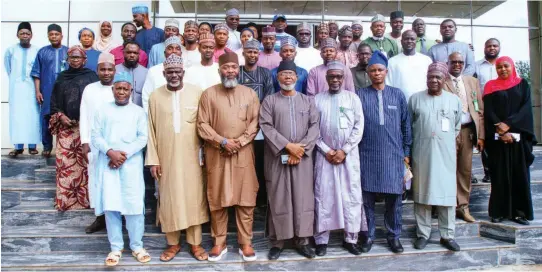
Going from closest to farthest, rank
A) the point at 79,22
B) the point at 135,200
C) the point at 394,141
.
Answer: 1. the point at 135,200
2. the point at 394,141
3. the point at 79,22

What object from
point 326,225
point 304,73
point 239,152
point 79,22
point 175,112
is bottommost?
point 326,225

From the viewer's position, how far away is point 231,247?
4352mm

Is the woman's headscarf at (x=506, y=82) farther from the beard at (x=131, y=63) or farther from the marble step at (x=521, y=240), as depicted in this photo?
the beard at (x=131, y=63)

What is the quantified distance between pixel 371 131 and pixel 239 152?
1.35 meters

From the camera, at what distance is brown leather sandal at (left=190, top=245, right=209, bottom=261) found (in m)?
4.07

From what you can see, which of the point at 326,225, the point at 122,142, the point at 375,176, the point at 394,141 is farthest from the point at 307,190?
the point at 122,142

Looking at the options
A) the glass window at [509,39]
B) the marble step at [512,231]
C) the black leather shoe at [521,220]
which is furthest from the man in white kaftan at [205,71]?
the glass window at [509,39]

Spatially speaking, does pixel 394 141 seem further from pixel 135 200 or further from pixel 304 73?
pixel 135 200

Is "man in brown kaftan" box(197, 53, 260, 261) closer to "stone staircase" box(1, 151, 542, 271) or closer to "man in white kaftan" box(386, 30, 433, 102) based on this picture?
"stone staircase" box(1, 151, 542, 271)

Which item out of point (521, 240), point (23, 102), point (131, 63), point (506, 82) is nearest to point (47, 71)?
point (23, 102)

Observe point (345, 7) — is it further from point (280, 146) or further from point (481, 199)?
point (280, 146)

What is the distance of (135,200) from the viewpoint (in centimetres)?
395

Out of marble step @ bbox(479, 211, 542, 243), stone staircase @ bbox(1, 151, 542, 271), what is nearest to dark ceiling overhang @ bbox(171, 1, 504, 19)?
stone staircase @ bbox(1, 151, 542, 271)

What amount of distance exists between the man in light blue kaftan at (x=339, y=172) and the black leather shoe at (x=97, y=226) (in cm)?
229
